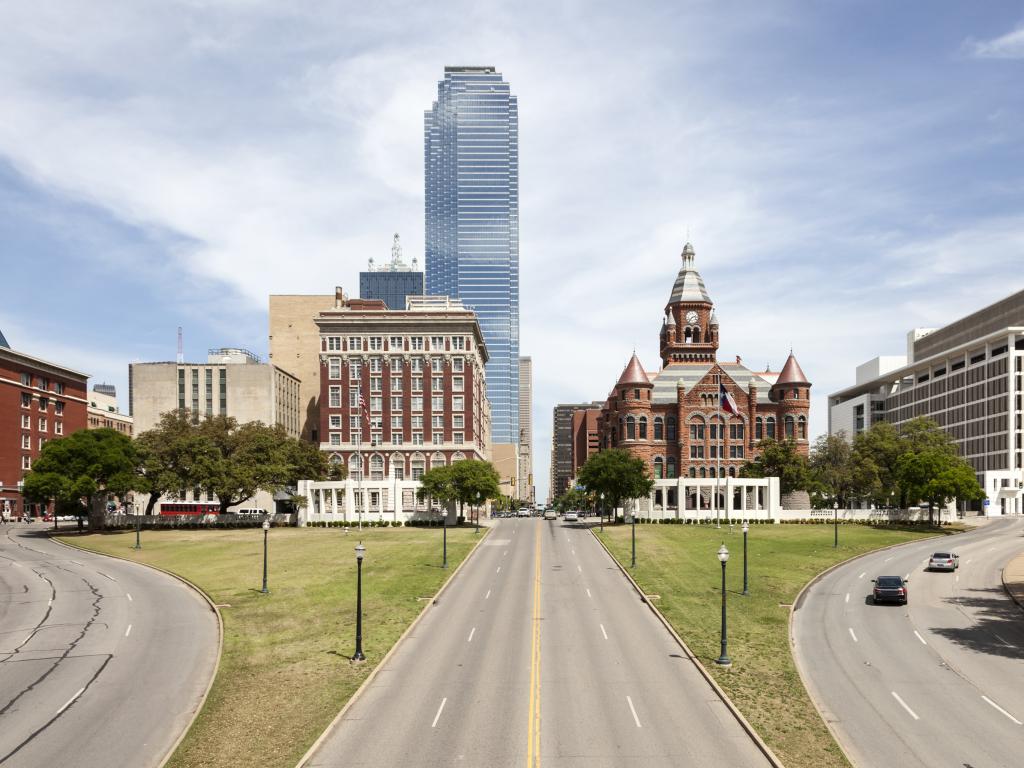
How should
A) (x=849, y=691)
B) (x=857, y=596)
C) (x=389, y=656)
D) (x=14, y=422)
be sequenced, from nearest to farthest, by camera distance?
(x=849, y=691)
(x=389, y=656)
(x=857, y=596)
(x=14, y=422)

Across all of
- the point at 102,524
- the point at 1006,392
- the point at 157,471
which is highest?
the point at 1006,392

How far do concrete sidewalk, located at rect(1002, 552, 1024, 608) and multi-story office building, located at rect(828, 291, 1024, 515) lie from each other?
63522mm

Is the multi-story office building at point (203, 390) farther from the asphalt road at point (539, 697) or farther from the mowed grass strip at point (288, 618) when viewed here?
the asphalt road at point (539, 697)

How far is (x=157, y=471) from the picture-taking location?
89.5 metres

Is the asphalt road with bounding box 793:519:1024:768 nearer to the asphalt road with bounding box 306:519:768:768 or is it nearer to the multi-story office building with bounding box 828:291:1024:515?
the asphalt road with bounding box 306:519:768:768

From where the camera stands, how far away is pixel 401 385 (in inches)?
4562

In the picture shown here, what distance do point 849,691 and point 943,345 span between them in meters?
167

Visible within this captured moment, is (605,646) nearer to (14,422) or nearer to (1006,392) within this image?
(14,422)

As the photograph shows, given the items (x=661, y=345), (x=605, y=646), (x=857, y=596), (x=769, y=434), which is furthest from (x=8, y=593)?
(x=661, y=345)

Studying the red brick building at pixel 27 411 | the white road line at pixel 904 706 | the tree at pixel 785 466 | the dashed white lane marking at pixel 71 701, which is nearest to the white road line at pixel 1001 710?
the white road line at pixel 904 706

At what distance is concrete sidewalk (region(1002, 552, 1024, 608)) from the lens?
46.9 m

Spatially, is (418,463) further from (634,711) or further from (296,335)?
(634,711)

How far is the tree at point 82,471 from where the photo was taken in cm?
7969

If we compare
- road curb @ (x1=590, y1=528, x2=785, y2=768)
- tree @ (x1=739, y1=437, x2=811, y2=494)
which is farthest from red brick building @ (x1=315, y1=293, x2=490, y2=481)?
road curb @ (x1=590, y1=528, x2=785, y2=768)
